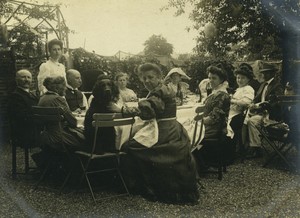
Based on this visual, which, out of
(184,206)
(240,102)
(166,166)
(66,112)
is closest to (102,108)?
(66,112)

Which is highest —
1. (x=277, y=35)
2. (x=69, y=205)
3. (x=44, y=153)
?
(x=277, y=35)

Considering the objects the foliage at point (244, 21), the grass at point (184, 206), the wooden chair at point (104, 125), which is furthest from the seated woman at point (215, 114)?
the foliage at point (244, 21)

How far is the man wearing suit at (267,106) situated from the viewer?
652cm

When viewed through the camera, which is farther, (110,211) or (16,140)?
(16,140)

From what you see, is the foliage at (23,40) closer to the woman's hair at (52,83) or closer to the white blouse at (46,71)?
the white blouse at (46,71)

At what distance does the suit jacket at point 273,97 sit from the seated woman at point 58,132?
11.1 feet

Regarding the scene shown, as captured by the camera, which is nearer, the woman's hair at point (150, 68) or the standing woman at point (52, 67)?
the woman's hair at point (150, 68)

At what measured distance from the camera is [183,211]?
4000mm

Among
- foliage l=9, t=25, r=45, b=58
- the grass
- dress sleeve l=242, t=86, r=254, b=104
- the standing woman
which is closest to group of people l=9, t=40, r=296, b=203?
the grass

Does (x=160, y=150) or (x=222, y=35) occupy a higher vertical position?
(x=222, y=35)

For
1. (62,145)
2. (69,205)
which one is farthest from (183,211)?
(62,145)

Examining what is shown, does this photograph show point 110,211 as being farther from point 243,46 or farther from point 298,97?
point 243,46

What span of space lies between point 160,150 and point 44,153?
1.64 metres

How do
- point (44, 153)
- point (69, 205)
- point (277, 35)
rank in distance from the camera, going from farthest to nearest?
point (277, 35) → point (44, 153) → point (69, 205)
